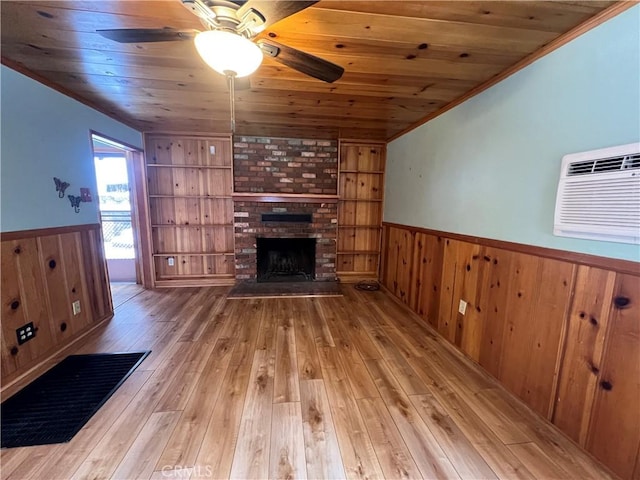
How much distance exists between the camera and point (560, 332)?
4.80ft

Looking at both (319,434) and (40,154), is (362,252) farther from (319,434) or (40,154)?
(40,154)

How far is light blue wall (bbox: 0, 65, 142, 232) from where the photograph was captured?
181 centimetres

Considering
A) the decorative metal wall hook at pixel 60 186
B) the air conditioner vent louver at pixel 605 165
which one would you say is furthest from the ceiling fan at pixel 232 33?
the decorative metal wall hook at pixel 60 186

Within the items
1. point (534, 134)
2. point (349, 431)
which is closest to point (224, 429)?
point (349, 431)

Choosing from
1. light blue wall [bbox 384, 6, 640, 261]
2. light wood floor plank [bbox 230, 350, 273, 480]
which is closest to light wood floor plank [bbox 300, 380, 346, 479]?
light wood floor plank [bbox 230, 350, 273, 480]

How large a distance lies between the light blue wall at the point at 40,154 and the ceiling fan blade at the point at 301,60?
1991 mm

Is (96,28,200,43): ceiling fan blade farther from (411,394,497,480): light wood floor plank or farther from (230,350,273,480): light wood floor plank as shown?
(411,394,497,480): light wood floor plank

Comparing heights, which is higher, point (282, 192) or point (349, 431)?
point (282, 192)

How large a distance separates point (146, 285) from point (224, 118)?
2700 millimetres

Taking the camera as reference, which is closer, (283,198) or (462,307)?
(462,307)

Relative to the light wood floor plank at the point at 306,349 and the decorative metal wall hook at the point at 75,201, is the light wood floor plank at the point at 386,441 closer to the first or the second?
the light wood floor plank at the point at 306,349

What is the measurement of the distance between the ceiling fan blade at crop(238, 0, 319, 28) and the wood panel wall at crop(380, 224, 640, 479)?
1.79 meters

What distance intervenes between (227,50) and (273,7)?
0.27m

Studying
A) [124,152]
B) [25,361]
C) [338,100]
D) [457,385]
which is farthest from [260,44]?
[124,152]
